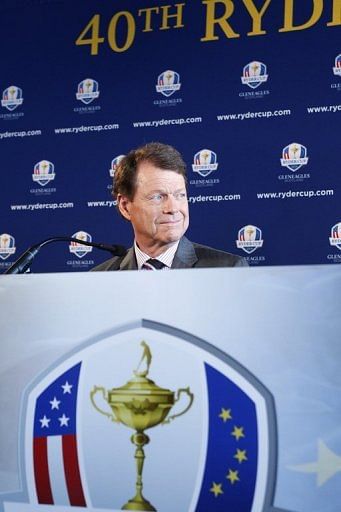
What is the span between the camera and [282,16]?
3.62 metres

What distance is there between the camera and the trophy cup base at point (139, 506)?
97cm

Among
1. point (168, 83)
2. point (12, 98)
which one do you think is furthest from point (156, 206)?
point (12, 98)

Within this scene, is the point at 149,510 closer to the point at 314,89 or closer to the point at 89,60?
the point at 314,89

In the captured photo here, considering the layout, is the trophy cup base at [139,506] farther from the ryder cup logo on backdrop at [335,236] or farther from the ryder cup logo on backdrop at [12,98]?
the ryder cup logo on backdrop at [12,98]

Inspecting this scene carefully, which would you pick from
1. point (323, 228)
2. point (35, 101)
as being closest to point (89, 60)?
point (35, 101)

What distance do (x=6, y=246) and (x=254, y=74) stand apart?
5.30 feet

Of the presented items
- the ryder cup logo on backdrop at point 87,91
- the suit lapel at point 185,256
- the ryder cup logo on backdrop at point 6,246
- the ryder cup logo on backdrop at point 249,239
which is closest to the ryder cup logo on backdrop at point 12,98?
the ryder cup logo on backdrop at point 87,91

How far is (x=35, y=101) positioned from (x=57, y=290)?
3.23 meters

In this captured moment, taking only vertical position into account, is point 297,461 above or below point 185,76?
below

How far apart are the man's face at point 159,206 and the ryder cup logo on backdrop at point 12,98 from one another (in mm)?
1304

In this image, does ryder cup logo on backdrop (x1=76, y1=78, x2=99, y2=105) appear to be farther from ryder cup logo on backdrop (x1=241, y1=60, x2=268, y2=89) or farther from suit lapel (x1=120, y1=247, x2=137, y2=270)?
suit lapel (x1=120, y1=247, x2=137, y2=270)

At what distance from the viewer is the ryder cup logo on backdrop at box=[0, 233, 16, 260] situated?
13.3ft

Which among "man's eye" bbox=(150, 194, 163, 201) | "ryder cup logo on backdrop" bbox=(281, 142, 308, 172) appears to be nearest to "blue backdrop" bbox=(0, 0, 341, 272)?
"ryder cup logo on backdrop" bbox=(281, 142, 308, 172)

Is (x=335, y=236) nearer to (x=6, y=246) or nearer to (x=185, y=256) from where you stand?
(x=185, y=256)
